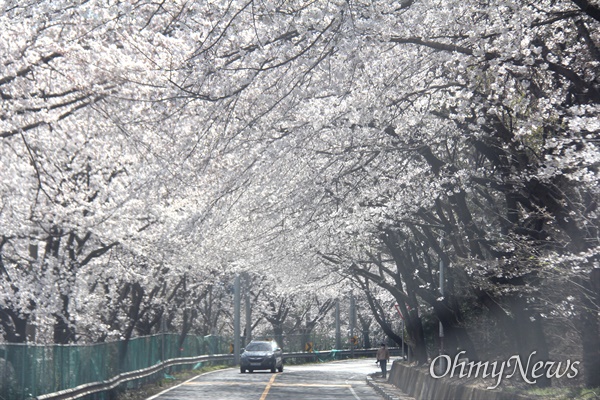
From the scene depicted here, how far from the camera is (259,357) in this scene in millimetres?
41688

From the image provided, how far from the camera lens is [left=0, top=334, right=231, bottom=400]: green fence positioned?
1505 cm

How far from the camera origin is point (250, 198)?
57.1 feet

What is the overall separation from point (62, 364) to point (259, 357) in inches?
946

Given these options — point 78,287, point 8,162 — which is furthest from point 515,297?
point 78,287

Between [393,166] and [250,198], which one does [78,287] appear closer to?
[250,198]

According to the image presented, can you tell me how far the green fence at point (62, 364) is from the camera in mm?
15047

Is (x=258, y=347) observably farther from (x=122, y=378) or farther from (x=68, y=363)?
(x=68, y=363)

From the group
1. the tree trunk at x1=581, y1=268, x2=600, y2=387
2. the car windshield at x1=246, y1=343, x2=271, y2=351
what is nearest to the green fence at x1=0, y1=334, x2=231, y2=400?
the tree trunk at x1=581, y1=268, x2=600, y2=387

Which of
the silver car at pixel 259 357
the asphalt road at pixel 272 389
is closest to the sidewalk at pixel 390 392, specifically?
the asphalt road at pixel 272 389

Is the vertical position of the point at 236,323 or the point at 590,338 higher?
the point at 236,323

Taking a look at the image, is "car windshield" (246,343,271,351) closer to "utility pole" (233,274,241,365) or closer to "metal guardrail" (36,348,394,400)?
"metal guardrail" (36,348,394,400)

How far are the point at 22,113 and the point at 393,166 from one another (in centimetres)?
752

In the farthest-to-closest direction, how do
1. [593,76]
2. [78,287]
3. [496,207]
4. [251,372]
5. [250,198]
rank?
[251,372] < [78,287] < [496,207] < [250,198] < [593,76]

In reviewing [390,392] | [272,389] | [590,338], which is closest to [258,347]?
[272,389]
